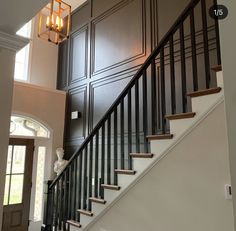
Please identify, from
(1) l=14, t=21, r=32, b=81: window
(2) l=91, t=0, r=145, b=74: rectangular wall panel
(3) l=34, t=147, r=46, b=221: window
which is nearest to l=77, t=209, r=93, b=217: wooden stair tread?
(3) l=34, t=147, r=46, b=221: window

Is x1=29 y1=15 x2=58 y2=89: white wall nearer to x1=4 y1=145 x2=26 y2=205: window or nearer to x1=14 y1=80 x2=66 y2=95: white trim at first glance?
x1=14 y1=80 x2=66 y2=95: white trim

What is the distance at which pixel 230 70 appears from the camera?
647 millimetres

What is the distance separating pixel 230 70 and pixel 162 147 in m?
1.66

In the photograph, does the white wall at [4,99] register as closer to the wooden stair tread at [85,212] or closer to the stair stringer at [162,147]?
the stair stringer at [162,147]

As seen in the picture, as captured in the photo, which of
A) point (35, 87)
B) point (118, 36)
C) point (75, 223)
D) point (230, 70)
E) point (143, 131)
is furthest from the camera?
point (35, 87)

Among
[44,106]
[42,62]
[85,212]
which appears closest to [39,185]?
[44,106]

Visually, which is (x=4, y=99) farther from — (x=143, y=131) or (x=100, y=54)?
(x=100, y=54)

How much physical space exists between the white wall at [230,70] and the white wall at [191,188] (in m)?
1.33

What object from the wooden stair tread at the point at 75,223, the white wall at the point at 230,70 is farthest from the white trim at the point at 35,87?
the white wall at the point at 230,70

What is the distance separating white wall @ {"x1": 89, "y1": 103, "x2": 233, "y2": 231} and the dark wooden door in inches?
126

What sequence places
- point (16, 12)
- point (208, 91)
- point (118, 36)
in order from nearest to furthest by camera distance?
point (16, 12), point (208, 91), point (118, 36)

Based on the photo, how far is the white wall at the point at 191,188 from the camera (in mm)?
1854

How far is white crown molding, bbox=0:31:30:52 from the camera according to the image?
1.74m

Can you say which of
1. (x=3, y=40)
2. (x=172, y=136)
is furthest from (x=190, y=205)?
(x=3, y=40)
